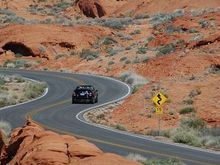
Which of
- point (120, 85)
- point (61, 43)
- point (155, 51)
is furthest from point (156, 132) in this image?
point (61, 43)

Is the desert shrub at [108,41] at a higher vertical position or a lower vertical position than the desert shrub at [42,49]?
higher

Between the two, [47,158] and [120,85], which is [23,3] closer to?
[120,85]

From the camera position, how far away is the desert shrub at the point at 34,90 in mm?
51250

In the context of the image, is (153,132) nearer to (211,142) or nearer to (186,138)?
(186,138)

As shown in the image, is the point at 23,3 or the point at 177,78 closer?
the point at 177,78

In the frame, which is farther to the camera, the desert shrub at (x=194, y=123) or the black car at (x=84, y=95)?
the black car at (x=84, y=95)

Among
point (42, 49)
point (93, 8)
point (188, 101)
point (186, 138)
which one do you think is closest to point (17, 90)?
point (188, 101)

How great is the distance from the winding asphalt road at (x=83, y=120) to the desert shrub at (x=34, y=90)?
102cm

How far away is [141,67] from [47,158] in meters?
47.7

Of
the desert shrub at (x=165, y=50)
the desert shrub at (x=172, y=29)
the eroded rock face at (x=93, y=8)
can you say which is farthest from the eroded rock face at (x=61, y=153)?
the eroded rock face at (x=93, y=8)

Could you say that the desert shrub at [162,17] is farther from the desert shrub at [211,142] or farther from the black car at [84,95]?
the desert shrub at [211,142]

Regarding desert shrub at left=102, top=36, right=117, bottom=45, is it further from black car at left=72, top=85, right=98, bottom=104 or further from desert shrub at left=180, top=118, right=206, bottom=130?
desert shrub at left=180, top=118, right=206, bottom=130

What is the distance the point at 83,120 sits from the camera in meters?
37.1

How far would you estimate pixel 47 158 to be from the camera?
51.7 feet
